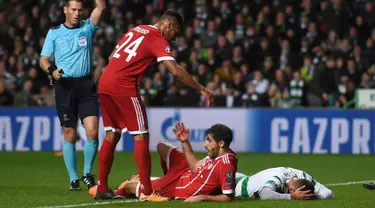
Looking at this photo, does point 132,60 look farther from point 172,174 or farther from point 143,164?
point 172,174

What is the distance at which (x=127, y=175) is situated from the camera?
13305 millimetres

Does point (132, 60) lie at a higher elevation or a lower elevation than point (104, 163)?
higher

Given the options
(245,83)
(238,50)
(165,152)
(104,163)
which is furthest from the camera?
(238,50)

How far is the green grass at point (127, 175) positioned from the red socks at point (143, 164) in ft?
0.74

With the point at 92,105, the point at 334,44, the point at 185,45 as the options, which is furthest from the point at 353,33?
the point at 92,105

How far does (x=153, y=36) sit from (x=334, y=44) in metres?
12.7

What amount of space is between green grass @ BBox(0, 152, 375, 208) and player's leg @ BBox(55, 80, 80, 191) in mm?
346

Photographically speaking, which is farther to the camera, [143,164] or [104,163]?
[104,163]

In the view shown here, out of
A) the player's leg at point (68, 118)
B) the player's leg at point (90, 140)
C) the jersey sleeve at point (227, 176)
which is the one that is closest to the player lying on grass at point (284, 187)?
the jersey sleeve at point (227, 176)

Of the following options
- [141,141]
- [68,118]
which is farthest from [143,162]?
[68,118]

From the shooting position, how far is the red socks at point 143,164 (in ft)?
30.5

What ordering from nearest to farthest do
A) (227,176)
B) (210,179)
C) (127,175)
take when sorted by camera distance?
(227,176)
(210,179)
(127,175)

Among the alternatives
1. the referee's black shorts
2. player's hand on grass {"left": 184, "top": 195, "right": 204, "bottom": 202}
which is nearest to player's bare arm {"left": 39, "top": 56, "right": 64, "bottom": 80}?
the referee's black shorts

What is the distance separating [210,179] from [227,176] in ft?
0.90
